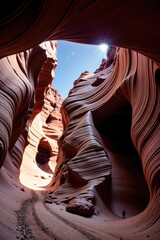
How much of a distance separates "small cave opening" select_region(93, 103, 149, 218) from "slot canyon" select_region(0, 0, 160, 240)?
42 millimetres

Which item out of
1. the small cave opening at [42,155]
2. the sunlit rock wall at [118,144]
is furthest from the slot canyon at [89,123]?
the small cave opening at [42,155]

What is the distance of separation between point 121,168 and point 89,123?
107 inches

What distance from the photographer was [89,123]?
40.2 ft

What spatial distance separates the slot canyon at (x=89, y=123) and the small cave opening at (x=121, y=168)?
0.04 m

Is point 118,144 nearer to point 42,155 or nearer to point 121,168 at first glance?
point 121,168

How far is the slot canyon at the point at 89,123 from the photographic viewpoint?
3863mm

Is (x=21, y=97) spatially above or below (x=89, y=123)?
below

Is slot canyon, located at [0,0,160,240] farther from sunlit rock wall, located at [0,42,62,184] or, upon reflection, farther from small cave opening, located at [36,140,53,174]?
small cave opening, located at [36,140,53,174]

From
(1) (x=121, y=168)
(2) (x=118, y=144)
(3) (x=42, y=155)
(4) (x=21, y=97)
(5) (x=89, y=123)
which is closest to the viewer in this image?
(4) (x=21, y=97)

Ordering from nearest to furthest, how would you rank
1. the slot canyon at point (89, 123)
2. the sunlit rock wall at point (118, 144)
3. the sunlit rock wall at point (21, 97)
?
the slot canyon at point (89, 123), the sunlit rock wall at point (21, 97), the sunlit rock wall at point (118, 144)

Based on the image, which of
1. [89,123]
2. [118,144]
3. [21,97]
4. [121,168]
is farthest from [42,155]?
[21,97]

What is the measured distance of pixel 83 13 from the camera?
4000 millimetres

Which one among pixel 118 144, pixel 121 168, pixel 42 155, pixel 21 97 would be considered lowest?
pixel 121 168

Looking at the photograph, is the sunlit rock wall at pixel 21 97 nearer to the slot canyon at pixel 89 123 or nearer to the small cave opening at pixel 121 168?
the slot canyon at pixel 89 123
